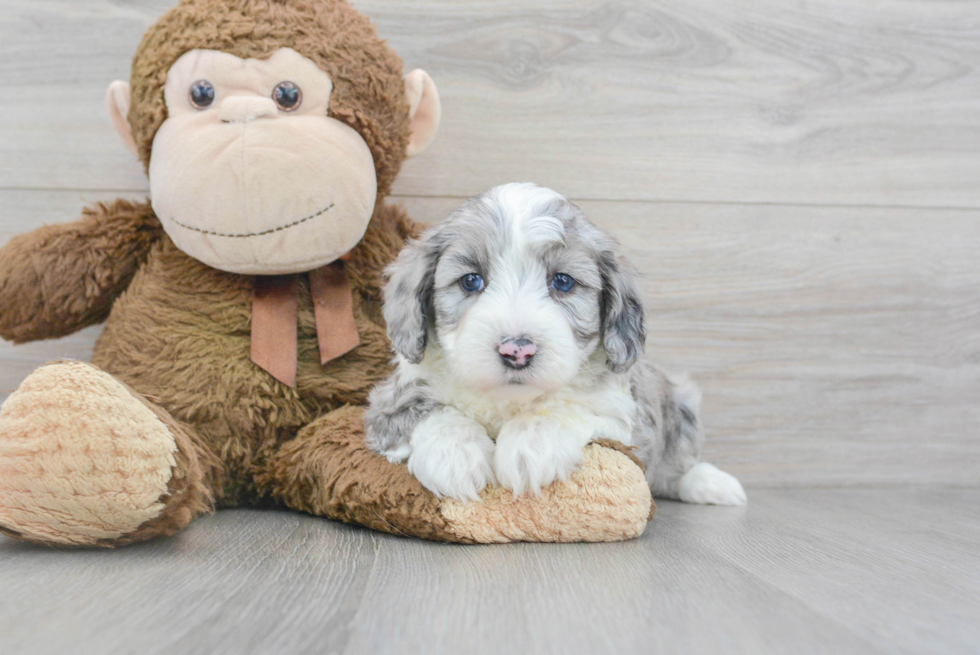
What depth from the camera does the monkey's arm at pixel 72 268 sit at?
205 centimetres

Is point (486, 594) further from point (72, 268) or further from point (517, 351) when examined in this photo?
point (72, 268)

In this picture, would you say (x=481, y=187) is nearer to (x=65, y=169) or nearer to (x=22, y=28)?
(x=65, y=169)

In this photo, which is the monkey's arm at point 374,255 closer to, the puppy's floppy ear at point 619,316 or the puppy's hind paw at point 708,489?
the puppy's floppy ear at point 619,316

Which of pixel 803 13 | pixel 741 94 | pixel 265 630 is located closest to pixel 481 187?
pixel 741 94

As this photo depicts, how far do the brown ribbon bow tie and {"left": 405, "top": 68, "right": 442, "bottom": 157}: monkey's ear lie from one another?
0.46 m

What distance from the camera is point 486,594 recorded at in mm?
1306

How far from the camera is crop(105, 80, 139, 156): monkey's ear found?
2.17 metres

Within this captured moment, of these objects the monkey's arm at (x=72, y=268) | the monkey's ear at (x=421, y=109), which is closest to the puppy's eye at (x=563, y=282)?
the monkey's ear at (x=421, y=109)

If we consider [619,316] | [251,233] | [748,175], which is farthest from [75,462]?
[748,175]

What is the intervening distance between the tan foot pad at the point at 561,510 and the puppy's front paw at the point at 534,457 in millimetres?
27

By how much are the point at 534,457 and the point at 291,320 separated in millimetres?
840

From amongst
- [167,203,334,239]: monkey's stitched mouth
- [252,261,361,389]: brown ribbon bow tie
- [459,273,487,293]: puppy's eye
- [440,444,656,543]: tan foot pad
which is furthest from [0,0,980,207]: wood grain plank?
[440,444,656,543]: tan foot pad

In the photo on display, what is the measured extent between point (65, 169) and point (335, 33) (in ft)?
3.54

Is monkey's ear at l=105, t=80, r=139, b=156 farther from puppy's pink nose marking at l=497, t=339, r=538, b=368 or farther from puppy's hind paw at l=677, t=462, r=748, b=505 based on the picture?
puppy's hind paw at l=677, t=462, r=748, b=505
